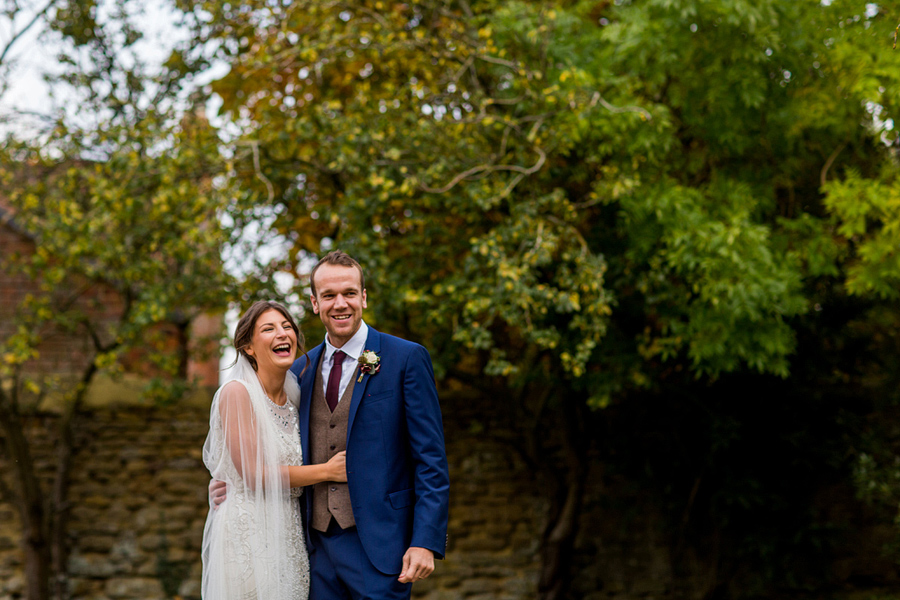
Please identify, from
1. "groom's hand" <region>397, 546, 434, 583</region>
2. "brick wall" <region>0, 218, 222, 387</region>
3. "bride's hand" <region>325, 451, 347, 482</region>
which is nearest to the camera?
"groom's hand" <region>397, 546, 434, 583</region>

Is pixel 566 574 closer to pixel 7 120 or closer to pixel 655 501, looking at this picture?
pixel 655 501

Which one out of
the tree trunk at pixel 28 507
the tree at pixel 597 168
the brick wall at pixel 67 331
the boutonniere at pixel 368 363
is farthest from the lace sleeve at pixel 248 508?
the tree trunk at pixel 28 507

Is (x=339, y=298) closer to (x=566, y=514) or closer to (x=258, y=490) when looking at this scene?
(x=258, y=490)

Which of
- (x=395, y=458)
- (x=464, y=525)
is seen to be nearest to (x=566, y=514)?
(x=464, y=525)

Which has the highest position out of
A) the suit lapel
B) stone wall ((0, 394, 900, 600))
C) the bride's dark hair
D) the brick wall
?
the brick wall

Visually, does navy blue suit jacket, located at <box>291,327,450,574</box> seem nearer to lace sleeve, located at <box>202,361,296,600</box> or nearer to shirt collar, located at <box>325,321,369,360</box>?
shirt collar, located at <box>325,321,369,360</box>

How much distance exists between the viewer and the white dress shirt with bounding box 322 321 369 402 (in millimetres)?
2787

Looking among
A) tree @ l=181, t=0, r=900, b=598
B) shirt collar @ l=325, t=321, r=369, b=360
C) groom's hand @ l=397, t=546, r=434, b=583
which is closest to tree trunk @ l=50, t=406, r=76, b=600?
tree @ l=181, t=0, r=900, b=598

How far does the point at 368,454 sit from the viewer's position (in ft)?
8.68

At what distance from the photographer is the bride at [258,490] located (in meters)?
2.61

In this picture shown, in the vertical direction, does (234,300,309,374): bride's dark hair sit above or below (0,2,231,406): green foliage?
below

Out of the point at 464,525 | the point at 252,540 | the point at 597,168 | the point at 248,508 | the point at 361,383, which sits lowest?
the point at 464,525

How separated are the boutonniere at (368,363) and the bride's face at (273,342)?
25 centimetres

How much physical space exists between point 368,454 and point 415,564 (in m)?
0.39
